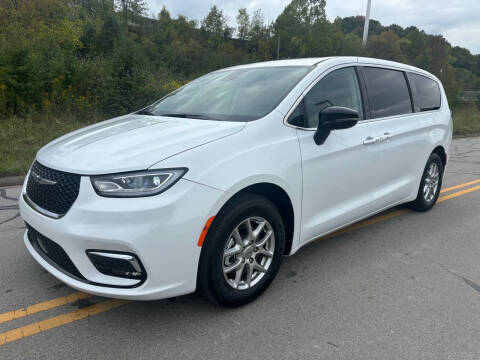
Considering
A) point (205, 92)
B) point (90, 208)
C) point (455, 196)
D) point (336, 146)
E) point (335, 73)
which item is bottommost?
point (455, 196)

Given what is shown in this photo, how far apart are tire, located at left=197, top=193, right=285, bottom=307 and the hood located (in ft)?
1.63

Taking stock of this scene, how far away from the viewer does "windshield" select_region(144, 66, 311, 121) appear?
2961mm

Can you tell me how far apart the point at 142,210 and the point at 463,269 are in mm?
2862

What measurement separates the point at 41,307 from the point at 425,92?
4.60m

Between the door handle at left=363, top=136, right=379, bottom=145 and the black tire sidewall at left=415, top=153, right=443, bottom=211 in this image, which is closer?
the door handle at left=363, top=136, right=379, bottom=145

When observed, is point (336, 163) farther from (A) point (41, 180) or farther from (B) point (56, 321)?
(B) point (56, 321)

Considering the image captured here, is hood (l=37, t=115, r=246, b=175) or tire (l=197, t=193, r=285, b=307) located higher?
hood (l=37, t=115, r=246, b=175)

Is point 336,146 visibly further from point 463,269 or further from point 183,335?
point 183,335

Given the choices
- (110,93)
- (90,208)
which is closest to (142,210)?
(90,208)

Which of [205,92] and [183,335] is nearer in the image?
[183,335]

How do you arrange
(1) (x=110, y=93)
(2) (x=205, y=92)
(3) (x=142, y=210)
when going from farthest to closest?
(1) (x=110, y=93), (2) (x=205, y=92), (3) (x=142, y=210)

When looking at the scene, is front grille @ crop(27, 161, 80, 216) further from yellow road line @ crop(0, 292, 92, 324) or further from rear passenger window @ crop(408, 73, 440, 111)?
rear passenger window @ crop(408, 73, 440, 111)

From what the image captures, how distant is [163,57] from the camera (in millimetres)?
48031

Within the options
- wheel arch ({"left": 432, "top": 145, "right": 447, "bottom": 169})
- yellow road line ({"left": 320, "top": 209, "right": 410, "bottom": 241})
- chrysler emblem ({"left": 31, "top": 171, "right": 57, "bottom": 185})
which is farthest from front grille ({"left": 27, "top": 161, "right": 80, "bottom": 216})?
wheel arch ({"left": 432, "top": 145, "right": 447, "bottom": 169})
